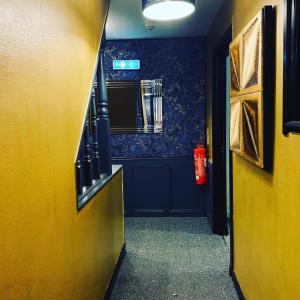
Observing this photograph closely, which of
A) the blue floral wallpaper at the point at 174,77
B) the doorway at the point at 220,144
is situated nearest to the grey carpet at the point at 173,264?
the doorway at the point at 220,144

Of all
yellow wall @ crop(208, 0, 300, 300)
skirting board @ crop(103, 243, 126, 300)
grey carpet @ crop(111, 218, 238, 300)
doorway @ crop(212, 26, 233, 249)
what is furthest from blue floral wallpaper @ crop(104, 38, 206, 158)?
yellow wall @ crop(208, 0, 300, 300)

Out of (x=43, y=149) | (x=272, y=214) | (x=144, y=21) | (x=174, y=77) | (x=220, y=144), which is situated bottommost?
(x=272, y=214)

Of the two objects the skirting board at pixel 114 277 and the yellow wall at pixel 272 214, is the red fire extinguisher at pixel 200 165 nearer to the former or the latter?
the skirting board at pixel 114 277

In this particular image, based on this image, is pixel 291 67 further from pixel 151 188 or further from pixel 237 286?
pixel 151 188

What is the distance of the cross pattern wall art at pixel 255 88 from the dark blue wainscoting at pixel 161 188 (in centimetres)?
240

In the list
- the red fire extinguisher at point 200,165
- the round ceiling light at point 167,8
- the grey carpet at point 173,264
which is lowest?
the grey carpet at point 173,264

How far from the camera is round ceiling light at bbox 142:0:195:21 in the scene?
2.57 meters

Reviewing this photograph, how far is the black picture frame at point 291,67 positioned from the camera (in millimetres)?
1391

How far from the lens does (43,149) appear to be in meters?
1.34

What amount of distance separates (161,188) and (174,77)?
1.51 metres

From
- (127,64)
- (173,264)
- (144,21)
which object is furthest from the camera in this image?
(127,64)

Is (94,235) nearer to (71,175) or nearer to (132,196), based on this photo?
(71,175)

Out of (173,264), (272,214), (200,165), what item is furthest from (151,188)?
(272,214)

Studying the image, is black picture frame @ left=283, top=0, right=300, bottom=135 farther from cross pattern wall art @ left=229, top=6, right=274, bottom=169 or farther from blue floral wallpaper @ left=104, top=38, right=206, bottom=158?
blue floral wallpaper @ left=104, top=38, right=206, bottom=158
